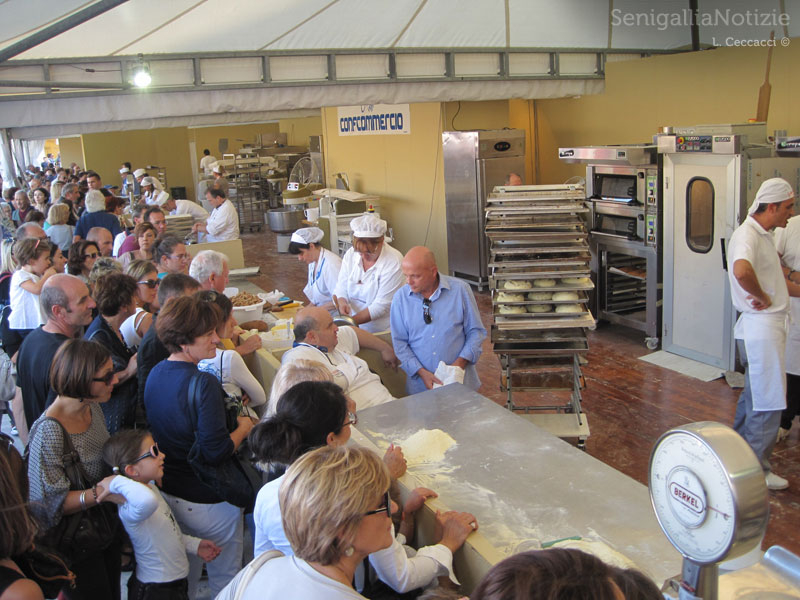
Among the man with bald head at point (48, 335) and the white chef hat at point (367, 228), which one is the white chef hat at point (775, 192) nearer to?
the white chef hat at point (367, 228)

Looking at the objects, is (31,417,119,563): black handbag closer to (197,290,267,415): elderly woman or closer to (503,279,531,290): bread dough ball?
(197,290,267,415): elderly woman

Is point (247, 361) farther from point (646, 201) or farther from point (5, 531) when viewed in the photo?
point (646, 201)

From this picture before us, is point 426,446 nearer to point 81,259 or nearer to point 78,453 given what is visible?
point 78,453

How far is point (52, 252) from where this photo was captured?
5145 mm

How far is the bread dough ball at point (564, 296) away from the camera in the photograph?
168 inches

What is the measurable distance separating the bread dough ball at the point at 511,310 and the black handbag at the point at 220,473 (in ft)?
6.51

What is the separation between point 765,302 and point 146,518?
11.8 ft

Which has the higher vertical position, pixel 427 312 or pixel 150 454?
pixel 427 312

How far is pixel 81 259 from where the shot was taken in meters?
5.21

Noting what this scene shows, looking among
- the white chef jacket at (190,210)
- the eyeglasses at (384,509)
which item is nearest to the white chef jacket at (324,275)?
the eyeglasses at (384,509)

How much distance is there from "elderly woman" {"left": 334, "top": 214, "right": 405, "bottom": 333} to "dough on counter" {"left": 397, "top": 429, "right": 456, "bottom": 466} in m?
2.09

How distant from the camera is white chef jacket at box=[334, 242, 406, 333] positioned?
4984 mm

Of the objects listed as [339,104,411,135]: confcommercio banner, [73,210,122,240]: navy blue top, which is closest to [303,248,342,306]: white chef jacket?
[73,210,122,240]: navy blue top

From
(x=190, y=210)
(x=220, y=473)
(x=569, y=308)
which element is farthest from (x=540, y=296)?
(x=190, y=210)
